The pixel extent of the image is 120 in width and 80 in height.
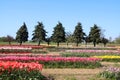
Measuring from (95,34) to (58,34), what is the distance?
33.8ft

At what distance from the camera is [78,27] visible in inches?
3396

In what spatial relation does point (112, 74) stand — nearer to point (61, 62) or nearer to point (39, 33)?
point (61, 62)

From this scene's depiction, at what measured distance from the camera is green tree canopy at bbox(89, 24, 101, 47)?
87812 mm

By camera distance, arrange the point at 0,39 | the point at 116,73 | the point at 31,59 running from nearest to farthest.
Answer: the point at 116,73 → the point at 31,59 → the point at 0,39

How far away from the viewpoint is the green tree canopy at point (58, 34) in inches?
3265

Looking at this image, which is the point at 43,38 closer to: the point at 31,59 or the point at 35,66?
the point at 31,59

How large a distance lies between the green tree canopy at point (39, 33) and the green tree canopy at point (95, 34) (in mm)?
12244

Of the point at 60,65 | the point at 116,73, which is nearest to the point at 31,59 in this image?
the point at 60,65

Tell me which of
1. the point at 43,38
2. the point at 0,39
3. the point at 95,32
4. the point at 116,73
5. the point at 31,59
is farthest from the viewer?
the point at 0,39

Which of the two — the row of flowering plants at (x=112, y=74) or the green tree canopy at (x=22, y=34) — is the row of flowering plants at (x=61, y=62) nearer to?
the row of flowering plants at (x=112, y=74)

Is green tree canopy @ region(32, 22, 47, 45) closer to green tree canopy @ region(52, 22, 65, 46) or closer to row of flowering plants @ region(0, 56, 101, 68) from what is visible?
green tree canopy @ region(52, 22, 65, 46)

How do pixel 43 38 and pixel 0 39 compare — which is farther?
pixel 0 39

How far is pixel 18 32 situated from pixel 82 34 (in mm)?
14869

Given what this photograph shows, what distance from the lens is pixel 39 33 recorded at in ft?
270
